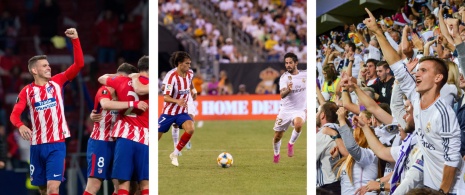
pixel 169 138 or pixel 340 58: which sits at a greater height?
pixel 340 58

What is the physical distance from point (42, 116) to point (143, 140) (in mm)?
819

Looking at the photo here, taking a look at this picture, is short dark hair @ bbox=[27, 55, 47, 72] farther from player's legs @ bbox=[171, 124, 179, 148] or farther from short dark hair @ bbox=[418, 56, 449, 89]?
short dark hair @ bbox=[418, 56, 449, 89]

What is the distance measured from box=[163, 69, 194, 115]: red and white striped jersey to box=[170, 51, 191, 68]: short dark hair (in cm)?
6

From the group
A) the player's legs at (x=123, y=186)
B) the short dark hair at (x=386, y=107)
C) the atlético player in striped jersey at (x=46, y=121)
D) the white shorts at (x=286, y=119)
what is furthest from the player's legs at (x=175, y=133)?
the short dark hair at (x=386, y=107)

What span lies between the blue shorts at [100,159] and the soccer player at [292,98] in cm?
148

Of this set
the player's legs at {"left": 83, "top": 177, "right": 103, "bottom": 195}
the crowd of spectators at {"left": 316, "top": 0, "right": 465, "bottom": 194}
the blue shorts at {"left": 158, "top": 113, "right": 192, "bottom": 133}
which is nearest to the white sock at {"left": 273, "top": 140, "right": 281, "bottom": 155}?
the crowd of spectators at {"left": 316, "top": 0, "right": 465, "bottom": 194}

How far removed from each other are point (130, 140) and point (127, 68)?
0.61 metres

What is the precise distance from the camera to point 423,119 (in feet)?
18.0

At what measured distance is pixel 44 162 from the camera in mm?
5938

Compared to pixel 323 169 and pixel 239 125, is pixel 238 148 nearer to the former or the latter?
pixel 239 125

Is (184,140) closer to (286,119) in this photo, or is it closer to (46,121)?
(286,119)

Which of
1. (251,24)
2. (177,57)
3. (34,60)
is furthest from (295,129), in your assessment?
(251,24)

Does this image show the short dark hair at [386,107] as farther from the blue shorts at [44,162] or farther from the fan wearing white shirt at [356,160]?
the blue shorts at [44,162]

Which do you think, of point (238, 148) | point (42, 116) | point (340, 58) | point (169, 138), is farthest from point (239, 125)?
point (42, 116)
